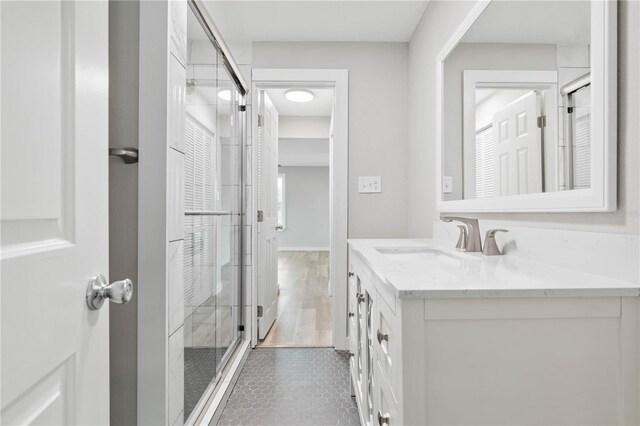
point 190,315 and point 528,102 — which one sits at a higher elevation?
point 528,102

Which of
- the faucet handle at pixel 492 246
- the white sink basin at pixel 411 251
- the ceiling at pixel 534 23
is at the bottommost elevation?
the white sink basin at pixel 411 251

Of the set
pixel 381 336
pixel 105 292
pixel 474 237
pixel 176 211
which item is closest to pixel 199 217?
pixel 176 211

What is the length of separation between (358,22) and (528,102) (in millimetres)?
1486

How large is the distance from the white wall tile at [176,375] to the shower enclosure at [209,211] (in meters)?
0.08

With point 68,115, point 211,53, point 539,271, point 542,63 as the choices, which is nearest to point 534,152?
point 542,63

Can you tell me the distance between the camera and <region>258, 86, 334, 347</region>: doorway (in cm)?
251

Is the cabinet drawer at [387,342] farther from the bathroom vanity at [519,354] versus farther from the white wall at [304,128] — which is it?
the white wall at [304,128]

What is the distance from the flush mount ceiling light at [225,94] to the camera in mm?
1805

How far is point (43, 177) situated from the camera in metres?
0.50

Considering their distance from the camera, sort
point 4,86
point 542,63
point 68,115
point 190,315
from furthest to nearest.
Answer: point 190,315, point 542,63, point 68,115, point 4,86

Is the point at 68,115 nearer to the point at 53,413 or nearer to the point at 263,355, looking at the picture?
the point at 53,413

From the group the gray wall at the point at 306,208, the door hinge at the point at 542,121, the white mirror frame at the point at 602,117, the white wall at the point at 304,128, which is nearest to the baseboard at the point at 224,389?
the white mirror frame at the point at 602,117

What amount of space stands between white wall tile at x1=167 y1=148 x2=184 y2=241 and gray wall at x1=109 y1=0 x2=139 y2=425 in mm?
98

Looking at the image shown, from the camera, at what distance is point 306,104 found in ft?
13.5
